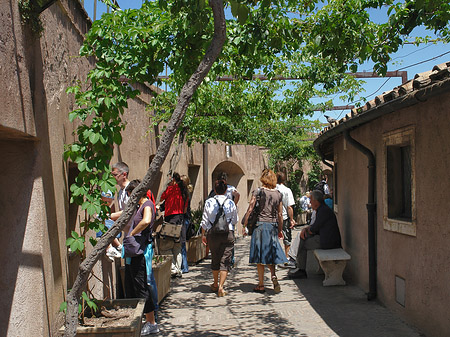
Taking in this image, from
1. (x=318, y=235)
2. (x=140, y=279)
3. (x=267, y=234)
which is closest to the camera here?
(x=140, y=279)

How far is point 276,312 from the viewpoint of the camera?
21.5 ft

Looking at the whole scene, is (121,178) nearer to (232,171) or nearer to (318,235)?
(318,235)

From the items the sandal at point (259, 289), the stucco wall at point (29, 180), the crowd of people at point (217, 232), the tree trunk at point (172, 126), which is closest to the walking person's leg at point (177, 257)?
the crowd of people at point (217, 232)

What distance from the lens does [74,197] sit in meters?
4.45

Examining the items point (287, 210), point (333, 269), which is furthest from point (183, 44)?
point (287, 210)

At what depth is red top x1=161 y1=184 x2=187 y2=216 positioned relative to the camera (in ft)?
29.2

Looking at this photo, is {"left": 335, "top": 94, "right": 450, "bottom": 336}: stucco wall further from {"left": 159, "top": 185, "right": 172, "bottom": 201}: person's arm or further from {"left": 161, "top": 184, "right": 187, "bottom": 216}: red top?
Answer: {"left": 159, "top": 185, "right": 172, "bottom": 201}: person's arm

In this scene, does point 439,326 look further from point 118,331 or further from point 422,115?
point 118,331

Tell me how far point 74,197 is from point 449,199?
3.31 m

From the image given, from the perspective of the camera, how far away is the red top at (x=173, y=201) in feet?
29.2

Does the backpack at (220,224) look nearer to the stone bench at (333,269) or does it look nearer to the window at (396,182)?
the stone bench at (333,269)

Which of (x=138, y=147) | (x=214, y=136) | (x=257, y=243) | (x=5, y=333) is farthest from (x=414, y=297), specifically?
(x=214, y=136)

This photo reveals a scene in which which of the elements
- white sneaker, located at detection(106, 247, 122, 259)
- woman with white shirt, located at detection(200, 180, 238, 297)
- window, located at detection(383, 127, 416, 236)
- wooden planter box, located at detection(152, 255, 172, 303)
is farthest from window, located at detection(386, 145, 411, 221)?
white sneaker, located at detection(106, 247, 122, 259)

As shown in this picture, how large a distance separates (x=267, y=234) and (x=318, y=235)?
61.6 inches
